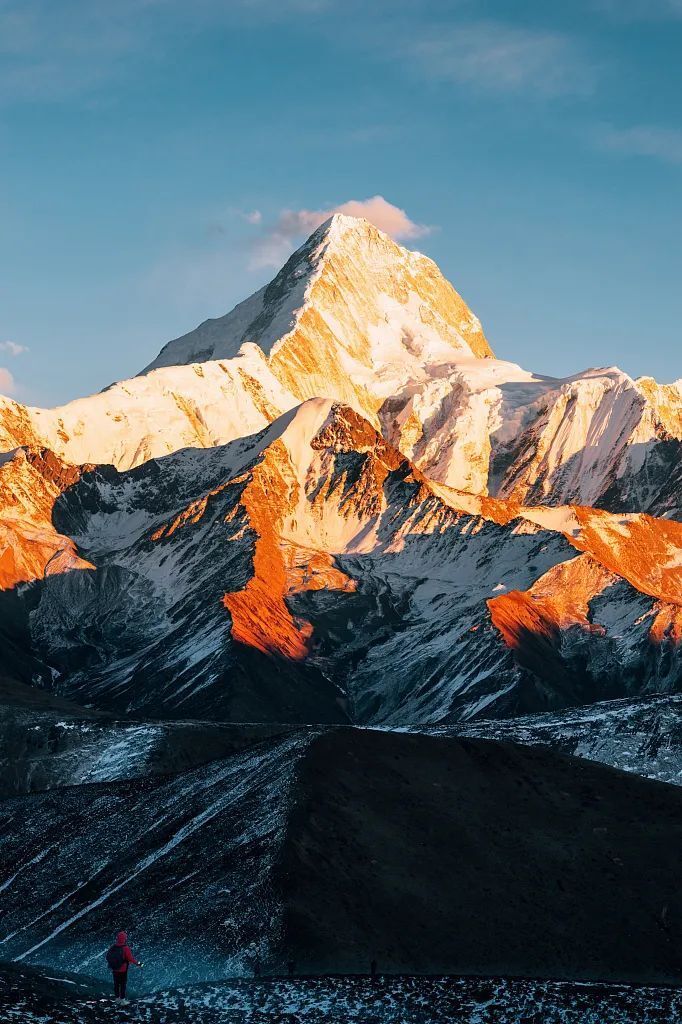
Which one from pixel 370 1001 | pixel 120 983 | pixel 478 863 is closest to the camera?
pixel 120 983

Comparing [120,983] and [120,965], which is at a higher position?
[120,965]

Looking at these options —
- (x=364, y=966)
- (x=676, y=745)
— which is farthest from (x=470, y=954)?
(x=676, y=745)

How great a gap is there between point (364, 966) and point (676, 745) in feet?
262

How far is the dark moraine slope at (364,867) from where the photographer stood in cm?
9731

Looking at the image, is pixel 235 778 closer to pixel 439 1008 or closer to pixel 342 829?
pixel 342 829

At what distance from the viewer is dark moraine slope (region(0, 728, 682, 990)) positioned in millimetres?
97312

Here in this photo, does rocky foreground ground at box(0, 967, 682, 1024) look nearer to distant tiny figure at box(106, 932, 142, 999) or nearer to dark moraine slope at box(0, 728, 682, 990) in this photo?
distant tiny figure at box(106, 932, 142, 999)

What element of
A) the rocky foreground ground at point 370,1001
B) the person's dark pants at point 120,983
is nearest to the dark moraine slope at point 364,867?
the rocky foreground ground at point 370,1001

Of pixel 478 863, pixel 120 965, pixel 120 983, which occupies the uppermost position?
pixel 120 965

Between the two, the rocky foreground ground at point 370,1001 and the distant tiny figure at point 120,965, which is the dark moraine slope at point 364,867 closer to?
the rocky foreground ground at point 370,1001

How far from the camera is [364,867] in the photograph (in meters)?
105

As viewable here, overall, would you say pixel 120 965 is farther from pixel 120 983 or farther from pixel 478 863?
pixel 478 863

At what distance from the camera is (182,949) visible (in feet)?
314

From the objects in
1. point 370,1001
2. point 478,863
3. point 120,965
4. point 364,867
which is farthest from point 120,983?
point 478,863
